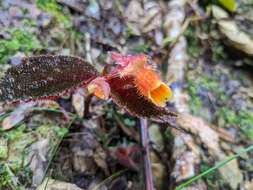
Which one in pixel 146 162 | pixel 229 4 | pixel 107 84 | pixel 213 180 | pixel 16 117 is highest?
pixel 107 84

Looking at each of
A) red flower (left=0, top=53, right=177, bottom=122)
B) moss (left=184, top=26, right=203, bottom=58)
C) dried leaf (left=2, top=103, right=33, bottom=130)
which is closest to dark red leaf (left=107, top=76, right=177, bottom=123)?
red flower (left=0, top=53, right=177, bottom=122)

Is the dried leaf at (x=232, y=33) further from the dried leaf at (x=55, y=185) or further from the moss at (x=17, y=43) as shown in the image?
the dried leaf at (x=55, y=185)

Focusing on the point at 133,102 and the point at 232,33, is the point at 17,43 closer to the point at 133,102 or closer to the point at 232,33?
the point at 133,102

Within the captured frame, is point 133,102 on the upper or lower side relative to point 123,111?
upper

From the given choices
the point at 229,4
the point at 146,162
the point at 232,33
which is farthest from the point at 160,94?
the point at 229,4

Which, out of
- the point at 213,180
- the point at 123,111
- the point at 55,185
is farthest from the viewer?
the point at 123,111

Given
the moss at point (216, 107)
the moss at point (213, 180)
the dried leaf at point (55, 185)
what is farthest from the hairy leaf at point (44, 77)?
the moss at point (216, 107)

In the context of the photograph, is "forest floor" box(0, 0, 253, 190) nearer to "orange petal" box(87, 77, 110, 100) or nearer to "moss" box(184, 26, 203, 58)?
"moss" box(184, 26, 203, 58)

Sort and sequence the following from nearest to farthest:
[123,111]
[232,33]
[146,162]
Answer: [146,162]
[123,111]
[232,33]
